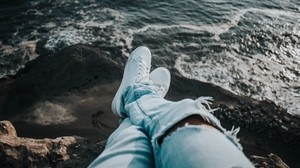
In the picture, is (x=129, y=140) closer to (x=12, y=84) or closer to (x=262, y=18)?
(x=12, y=84)

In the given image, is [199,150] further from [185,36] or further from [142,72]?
[185,36]

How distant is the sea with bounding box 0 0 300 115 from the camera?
5.04m

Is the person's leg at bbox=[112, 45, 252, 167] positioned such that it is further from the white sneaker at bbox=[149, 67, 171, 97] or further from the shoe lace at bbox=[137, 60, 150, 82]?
the white sneaker at bbox=[149, 67, 171, 97]

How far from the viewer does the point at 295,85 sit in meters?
5.01

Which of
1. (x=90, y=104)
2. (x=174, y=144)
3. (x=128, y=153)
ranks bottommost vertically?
(x=90, y=104)

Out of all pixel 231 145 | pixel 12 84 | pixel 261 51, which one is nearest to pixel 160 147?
pixel 231 145

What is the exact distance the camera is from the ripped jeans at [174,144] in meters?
1.37

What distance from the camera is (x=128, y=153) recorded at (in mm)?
1668

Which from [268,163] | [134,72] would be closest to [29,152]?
[134,72]

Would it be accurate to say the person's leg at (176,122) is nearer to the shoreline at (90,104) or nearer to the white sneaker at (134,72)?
the white sneaker at (134,72)

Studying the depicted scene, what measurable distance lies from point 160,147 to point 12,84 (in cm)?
371

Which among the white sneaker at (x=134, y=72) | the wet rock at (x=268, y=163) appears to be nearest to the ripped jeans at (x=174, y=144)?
the white sneaker at (x=134, y=72)

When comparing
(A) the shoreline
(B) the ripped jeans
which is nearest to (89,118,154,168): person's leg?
(B) the ripped jeans

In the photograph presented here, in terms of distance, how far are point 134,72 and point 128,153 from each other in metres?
1.94
